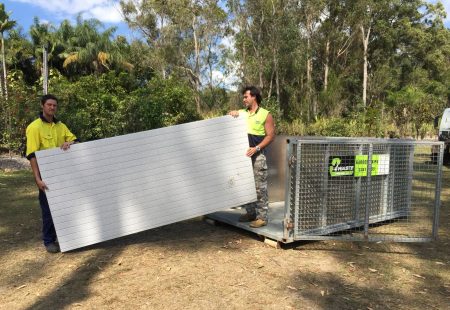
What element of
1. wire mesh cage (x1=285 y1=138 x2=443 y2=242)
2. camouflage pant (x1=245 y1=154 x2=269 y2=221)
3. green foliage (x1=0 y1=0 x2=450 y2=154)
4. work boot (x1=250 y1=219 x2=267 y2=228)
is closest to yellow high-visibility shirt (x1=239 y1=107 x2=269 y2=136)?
camouflage pant (x1=245 y1=154 x2=269 y2=221)

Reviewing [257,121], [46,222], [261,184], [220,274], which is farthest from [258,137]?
[46,222]

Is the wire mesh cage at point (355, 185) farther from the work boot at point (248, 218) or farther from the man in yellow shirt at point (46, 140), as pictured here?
the man in yellow shirt at point (46, 140)

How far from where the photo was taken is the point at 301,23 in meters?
31.2

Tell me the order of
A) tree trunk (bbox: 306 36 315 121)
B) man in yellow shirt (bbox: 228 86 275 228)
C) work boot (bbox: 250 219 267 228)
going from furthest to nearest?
tree trunk (bbox: 306 36 315 121), work boot (bbox: 250 219 267 228), man in yellow shirt (bbox: 228 86 275 228)

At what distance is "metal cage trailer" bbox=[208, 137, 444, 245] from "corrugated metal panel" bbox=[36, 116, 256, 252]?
0.69m

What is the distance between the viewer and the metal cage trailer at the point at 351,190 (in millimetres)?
4727

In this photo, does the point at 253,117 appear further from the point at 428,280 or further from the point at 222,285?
the point at 428,280

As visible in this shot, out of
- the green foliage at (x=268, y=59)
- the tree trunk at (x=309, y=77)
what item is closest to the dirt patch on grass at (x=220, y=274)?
the green foliage at (x=268, y=59)

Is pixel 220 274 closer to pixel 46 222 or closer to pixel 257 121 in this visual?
pixel 257 121

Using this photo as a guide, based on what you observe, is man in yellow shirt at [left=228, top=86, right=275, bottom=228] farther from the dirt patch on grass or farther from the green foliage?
the green foliage

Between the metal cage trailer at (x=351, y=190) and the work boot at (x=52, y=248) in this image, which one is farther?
the work boot at (x=52, y=248)

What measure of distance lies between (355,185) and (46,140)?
368 centimetres

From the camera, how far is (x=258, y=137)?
17.4 feet

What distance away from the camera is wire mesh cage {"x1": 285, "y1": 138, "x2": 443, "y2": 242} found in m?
4.73
